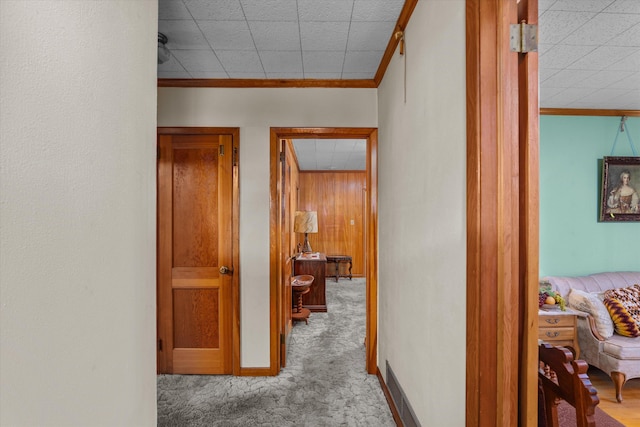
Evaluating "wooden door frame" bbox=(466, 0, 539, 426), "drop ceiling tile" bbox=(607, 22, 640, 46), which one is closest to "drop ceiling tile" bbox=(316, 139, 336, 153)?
"drop ceiling tile" bbox=(607, 22, 640, 46)

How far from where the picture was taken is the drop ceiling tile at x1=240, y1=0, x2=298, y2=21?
1802 mm

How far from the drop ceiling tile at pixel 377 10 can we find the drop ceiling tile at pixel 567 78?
1.68 meters

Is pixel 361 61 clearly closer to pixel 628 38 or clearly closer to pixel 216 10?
pixel 216 10

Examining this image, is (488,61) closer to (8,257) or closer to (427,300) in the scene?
(427,300)

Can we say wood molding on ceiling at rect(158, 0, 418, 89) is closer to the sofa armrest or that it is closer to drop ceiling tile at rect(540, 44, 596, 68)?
drop ceiling tile at rect(540, 44, 596, 68)

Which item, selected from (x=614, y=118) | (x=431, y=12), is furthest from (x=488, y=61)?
(x=614, y=118)

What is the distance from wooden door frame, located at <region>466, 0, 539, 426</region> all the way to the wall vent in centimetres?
81

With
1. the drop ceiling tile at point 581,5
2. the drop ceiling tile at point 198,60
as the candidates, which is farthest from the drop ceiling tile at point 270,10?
the drop ceiling tile at point 581,5

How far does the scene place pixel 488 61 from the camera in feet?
3.58

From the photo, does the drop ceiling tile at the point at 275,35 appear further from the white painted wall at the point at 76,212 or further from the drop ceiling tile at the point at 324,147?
the drop ceiling tile at the point at 324,147

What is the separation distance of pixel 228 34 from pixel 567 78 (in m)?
2.80

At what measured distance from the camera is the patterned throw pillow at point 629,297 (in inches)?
110

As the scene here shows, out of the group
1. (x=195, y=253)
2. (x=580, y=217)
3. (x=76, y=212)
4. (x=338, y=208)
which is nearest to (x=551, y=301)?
(x=580, y=217)

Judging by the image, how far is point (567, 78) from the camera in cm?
269
